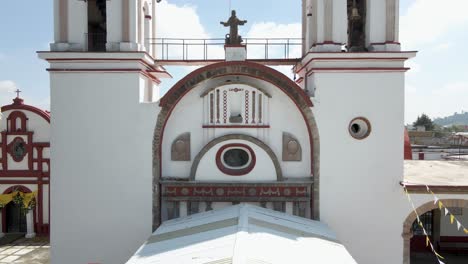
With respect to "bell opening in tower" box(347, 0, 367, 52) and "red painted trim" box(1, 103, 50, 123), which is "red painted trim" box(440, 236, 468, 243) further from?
"red painted trim" box(1, 103, 50, 123)

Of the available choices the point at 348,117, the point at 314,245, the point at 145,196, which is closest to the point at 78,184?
the point at 145,196

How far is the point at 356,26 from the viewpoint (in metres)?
12.0

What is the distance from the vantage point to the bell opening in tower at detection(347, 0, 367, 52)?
11289 millimetres

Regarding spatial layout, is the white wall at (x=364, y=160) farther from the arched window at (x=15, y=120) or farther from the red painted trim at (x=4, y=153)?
the red painted trim at (x=4, y=153)

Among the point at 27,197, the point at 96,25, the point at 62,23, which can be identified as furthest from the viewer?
the point at 27,197

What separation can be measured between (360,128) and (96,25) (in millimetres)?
8896

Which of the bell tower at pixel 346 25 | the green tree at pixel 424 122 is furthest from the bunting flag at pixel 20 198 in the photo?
the green tree at pixel 424 122

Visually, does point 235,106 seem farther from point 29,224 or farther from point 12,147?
point 29,224

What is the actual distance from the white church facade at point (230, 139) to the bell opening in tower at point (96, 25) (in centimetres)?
89

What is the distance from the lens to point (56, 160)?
10.8 metres

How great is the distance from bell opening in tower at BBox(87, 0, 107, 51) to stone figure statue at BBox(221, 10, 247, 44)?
399 centimetres

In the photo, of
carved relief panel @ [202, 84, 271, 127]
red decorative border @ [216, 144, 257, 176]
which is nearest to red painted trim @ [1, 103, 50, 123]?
carved relief panel @ [202, 84, 271, 127]

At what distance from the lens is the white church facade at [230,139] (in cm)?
1064

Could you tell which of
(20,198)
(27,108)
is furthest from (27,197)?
(27,108)
